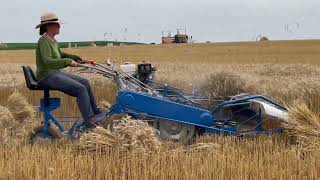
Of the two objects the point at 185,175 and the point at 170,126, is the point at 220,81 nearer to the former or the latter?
the point at 170,126

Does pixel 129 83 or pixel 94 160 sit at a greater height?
pixel 129 83

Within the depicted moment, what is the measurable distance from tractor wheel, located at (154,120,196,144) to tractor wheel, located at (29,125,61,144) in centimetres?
133

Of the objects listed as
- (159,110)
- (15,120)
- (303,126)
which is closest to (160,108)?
(159,110)

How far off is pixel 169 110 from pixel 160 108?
115 mm

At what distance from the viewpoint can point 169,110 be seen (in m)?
7.50

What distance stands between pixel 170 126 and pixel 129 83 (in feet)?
2.65

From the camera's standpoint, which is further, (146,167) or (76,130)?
(76,130)

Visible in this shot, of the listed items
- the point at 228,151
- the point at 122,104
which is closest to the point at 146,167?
the point at 228,151

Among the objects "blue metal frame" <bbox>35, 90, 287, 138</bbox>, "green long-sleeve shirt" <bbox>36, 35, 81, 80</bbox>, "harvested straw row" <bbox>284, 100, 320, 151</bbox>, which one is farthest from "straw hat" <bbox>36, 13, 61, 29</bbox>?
"harvested straw row" <bbox>284, 100, 320, 151</bbox>

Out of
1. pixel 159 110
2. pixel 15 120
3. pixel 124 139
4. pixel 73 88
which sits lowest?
pixel 15 120

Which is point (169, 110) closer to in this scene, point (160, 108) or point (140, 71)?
point (160, 108)

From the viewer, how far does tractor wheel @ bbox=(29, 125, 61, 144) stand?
25.6 ft

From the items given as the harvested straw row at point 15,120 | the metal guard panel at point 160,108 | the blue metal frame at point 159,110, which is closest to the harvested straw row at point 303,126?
the blue metal frame at point 159,110

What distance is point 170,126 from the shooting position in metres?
7.71
